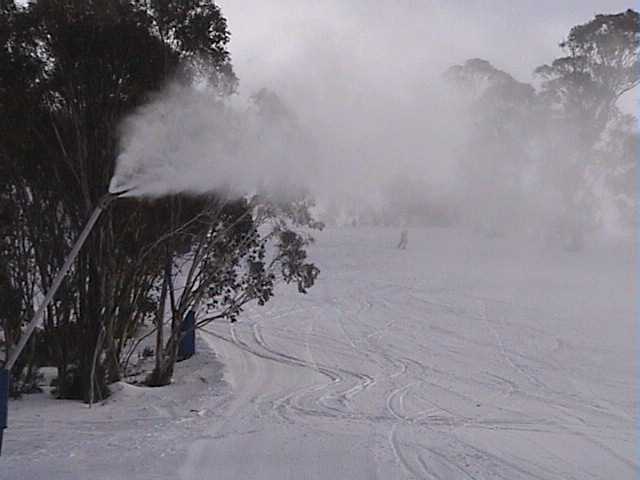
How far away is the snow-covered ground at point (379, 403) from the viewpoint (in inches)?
319

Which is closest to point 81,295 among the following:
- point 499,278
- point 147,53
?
point 147,53

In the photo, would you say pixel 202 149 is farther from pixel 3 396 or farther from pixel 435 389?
pixel 435 389

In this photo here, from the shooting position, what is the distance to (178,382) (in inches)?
544

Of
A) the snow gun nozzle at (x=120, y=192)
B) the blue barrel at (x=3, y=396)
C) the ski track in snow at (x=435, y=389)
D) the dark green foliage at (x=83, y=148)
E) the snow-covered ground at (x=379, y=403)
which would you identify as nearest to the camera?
the blue barrel at (x=3, y=396)

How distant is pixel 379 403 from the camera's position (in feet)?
38.4

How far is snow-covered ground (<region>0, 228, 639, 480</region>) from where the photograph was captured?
26.6 feet

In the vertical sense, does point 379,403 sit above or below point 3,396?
below

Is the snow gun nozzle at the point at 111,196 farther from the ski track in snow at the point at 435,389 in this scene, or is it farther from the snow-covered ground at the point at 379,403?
the ski track in snow at the point at 435,389

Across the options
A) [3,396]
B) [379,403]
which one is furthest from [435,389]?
[3,396]

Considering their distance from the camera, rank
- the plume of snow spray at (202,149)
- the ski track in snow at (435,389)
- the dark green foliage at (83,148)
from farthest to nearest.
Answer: the dark green foliage at (83,148), the plume of snow spray at (202,149), the ski track in snow at (435,389)

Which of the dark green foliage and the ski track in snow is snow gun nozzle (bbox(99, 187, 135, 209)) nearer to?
the dark green foliage

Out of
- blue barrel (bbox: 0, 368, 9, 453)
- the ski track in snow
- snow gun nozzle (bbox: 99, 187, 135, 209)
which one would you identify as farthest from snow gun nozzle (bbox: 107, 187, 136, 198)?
the ski track in snow

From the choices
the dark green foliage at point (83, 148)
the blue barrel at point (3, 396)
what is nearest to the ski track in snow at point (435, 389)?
the blue barrel at point (3, 396)

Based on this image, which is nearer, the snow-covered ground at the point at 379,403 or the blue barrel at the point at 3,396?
the blue barrel at the point at 3,396
